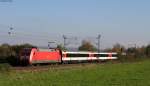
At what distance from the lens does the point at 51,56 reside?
6400 cm

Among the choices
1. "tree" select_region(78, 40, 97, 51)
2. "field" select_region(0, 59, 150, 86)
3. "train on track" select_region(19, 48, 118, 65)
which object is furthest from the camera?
"tree" select_region(78, 40, 97, 51)

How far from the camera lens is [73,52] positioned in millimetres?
75062

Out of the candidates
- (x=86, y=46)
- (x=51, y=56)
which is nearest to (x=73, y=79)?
(x=51, y=56)

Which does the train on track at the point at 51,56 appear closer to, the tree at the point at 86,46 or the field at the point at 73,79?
the field at the point at 73,79

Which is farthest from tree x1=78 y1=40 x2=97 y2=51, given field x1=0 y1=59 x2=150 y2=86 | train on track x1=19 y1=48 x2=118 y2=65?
field x1=0 y1=59 x2=150 y2=86

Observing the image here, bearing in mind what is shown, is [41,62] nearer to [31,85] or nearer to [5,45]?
[5,45]

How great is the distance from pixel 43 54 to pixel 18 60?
12.5ft

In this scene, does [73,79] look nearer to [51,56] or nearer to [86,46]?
[51,56]

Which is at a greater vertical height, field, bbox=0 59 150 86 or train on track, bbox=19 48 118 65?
train on track, bbox=19 48 118 65

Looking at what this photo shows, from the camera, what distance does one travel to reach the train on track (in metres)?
57.9

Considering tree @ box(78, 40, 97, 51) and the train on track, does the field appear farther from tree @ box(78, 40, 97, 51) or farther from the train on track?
tree @ box(78, 40, 97, 51)

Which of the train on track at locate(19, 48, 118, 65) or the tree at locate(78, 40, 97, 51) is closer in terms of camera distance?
the train on track at locate(19, 48, 118, 65)

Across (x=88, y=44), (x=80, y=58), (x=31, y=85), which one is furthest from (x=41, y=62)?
(x=88, y=44)

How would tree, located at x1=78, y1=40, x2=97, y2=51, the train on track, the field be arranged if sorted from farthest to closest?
1. tree, located at x1=78, y1=40, x2=97, y2=51
2. the train on track
3. the field
